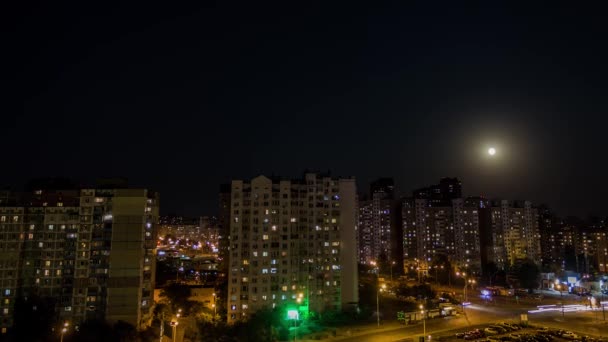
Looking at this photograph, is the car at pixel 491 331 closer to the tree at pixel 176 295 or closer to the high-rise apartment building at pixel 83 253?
the tree at pixel 176 295

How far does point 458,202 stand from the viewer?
12025 centimetres

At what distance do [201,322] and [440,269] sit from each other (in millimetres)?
71879

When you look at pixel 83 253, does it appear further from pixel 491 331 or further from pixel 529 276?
pixel 529 276

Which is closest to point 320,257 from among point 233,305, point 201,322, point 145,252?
point 233,305

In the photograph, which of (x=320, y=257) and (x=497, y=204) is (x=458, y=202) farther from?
(x=320, y=257)

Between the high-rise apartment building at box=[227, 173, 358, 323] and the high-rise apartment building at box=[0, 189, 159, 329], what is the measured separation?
12336 millimetres

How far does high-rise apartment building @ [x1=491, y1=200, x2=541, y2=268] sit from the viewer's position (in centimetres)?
12544

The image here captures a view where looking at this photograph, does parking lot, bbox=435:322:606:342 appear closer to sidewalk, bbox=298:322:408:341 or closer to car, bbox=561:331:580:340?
car, bbox=561:331:580:340

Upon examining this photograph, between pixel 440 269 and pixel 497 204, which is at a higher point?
pixel 497 204

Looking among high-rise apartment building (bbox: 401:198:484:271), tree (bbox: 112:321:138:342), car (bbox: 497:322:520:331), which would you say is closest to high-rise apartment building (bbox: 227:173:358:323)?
tree (bbox: 112:321:138:342)

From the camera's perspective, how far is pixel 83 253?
55.4 meters

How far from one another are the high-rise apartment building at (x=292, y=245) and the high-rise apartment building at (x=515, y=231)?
71.9 meters

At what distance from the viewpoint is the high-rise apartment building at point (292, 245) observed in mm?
62750

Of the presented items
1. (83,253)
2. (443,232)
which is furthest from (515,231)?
(83,253)
